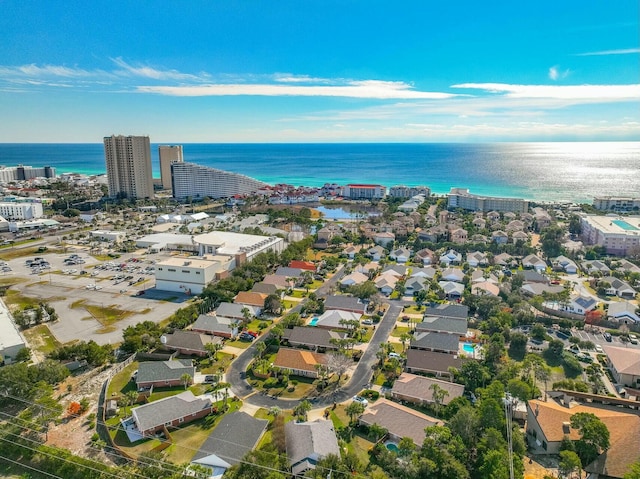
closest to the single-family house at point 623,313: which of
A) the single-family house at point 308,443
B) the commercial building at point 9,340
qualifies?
the single-family house at point 308,443

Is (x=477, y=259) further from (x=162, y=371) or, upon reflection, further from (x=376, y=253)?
(x=162, y=371)

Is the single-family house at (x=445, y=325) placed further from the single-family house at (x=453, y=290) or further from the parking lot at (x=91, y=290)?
the parking lot at (x=91, y=290)

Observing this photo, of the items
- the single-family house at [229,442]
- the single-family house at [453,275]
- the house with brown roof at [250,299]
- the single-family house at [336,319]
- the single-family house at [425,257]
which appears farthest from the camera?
the single-family house at [425,257]

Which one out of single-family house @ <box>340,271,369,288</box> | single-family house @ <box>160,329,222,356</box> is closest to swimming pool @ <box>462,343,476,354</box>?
single-family house @ <box>340,271,369,288</box>

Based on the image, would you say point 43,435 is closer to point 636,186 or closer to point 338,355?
point 338,355

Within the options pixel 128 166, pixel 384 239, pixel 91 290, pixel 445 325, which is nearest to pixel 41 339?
pixel 91 290

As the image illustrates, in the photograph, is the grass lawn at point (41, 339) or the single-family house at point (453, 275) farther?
the single-family house at point (453, 275)

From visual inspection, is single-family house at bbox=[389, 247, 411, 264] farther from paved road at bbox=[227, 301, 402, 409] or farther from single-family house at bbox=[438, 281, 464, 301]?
paved road at bbox=[227, 301, 402, 409]
